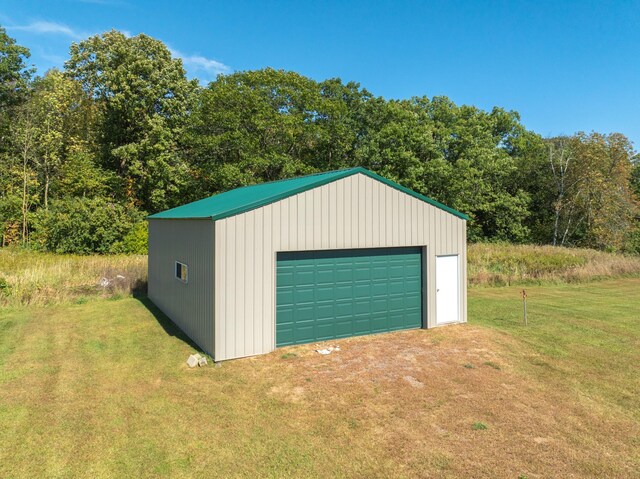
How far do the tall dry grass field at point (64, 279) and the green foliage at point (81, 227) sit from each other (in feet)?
12.3

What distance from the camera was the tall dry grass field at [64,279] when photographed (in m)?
14.0

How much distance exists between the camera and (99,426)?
5719 millimetres

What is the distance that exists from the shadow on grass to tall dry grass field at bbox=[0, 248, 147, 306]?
5.90 feet

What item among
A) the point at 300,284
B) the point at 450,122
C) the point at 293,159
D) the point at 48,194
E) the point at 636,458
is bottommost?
the point at 636,458

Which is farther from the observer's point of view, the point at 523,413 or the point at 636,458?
the point at 523,413

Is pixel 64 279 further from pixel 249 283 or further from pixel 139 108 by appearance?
pixel 139 108

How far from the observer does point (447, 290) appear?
11.6m

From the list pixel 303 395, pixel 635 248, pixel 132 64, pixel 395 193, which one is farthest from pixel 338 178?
pixel 635 248

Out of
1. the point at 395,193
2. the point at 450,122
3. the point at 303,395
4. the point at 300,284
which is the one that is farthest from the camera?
the point at 450,122

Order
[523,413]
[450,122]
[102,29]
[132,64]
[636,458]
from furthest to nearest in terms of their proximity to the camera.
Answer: [450,122] < [102,29] < [132,64] < [523,413] < [636,458]

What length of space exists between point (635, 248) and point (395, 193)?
90.1 ft

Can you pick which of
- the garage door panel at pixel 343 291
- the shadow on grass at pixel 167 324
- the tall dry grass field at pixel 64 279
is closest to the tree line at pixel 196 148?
the tall dry grass field at pixel 64 279

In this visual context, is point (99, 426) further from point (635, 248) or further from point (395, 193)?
point (635, 248)

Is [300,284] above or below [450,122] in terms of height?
below
